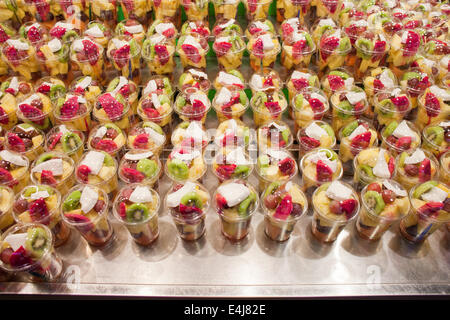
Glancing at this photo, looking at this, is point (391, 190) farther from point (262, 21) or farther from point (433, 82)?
point (262, 21)

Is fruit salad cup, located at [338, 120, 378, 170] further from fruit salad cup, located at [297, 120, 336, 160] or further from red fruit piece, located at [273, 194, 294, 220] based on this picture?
red fruit piece, located at [273, 194, 294, 220]

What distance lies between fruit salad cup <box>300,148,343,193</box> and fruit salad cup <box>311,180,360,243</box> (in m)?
0.10

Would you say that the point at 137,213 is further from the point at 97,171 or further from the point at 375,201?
the point at 375,201

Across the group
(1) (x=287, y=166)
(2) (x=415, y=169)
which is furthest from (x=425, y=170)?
(1) (x=287, y=166)

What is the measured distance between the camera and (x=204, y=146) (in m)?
2.46

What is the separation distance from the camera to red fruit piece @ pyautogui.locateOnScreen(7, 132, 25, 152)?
246cm

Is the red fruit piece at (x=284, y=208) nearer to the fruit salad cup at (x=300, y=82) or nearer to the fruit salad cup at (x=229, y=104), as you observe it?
the fruit salad cup at (x=229, y=104)

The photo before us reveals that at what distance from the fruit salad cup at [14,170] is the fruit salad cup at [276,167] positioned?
4.80 ft

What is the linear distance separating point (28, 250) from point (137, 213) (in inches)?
22.3

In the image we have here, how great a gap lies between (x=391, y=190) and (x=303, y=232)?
22.8 inches

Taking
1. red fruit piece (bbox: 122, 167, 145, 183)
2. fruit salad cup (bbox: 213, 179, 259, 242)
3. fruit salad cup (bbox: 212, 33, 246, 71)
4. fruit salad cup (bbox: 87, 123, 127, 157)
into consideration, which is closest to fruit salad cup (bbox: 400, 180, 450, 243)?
fruit salad cup (bbox: 213, 179, 259, 242)

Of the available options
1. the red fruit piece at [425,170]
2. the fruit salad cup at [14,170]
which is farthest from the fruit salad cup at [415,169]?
the fruit salad cup at [14,170]

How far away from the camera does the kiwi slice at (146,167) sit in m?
2.22

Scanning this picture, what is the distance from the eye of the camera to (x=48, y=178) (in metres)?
2.21
